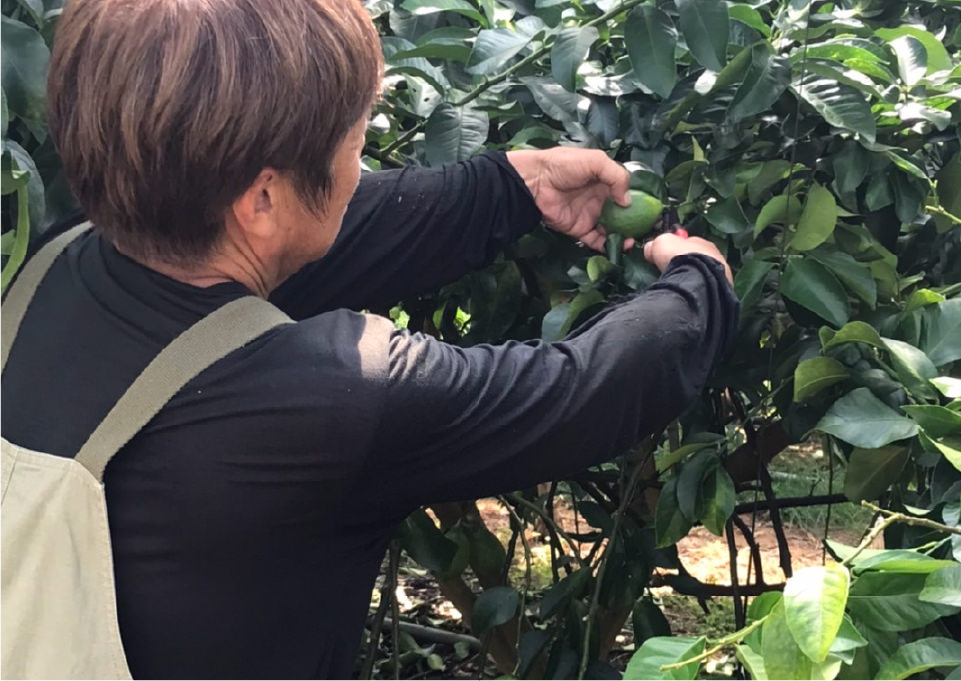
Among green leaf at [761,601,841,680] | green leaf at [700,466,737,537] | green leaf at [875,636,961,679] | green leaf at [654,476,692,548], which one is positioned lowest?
green leaf at [654,476,692,548]

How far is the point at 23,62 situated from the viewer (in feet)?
3.31

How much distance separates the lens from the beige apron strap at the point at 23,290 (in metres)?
0.99

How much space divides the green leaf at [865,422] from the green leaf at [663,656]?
12.6 inches

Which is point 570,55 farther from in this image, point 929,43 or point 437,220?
point 929,43

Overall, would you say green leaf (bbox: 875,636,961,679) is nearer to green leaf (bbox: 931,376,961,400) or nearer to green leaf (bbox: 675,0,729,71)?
green leaf (bbox: 931,376,961,400)

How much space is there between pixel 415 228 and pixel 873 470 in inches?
23.2

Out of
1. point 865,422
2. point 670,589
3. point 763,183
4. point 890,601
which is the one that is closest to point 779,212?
→ point 763,183

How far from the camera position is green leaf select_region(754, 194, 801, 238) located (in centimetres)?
113

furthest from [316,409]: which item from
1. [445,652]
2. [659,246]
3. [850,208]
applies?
[445,652]

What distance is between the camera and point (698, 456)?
1276 millimetres

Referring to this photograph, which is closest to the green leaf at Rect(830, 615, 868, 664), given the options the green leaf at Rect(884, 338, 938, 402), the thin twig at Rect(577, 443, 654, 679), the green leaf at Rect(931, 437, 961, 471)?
the green leaf at Rect(931, 437, 961, 471)

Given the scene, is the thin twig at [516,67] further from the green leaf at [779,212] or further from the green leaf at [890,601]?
the green leaf at [890,601]

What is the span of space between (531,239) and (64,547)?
695 mm

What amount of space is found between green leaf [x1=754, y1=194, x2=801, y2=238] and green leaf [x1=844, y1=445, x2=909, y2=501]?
0.26 m
